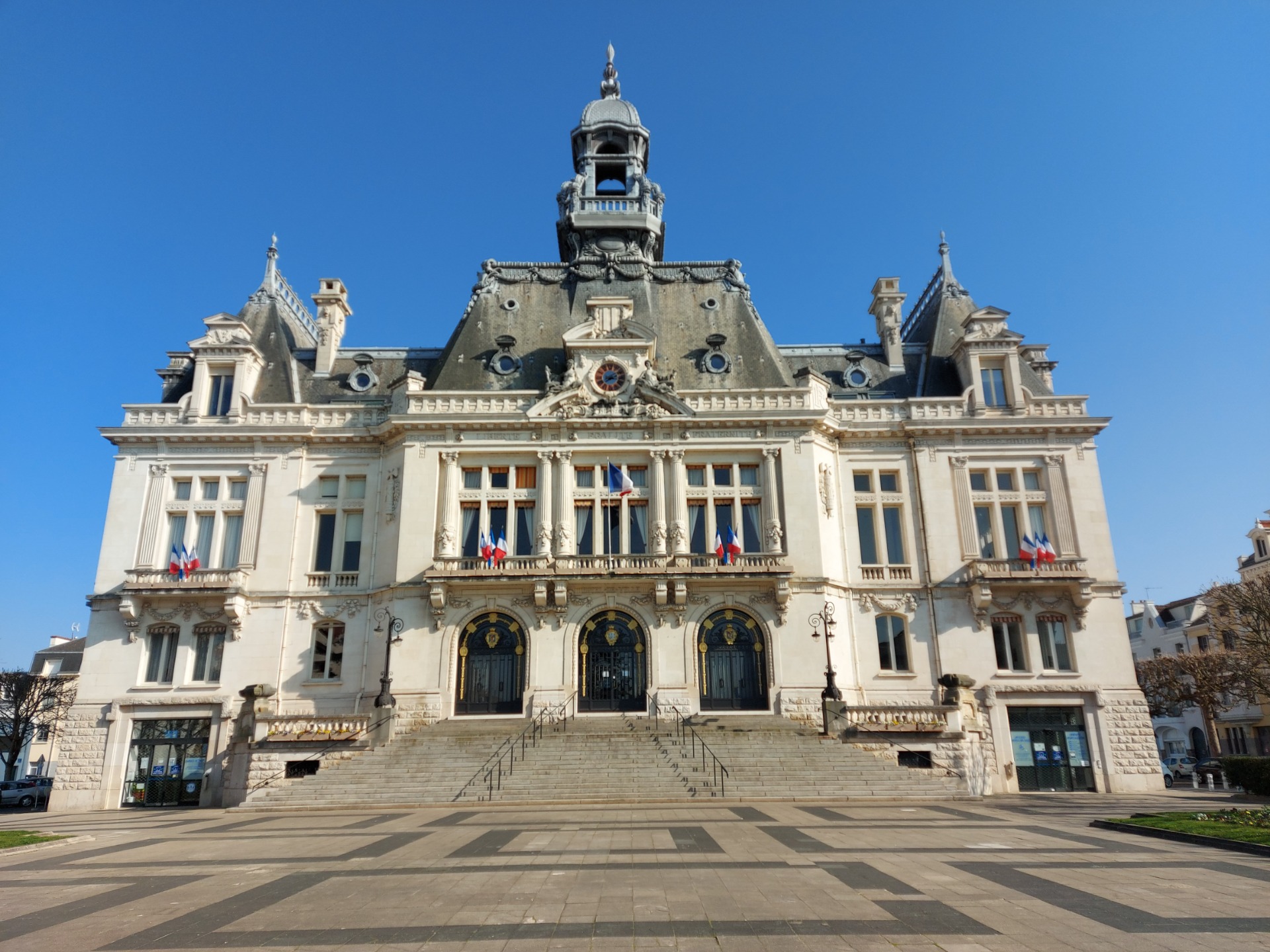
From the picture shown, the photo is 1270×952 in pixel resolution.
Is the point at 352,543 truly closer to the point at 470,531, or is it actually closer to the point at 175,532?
the point at 470,531

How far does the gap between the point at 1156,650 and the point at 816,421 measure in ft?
176

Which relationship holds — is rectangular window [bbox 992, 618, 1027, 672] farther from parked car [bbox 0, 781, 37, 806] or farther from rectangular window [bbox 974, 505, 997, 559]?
parked car [bbox 0, 781, 37, 806]

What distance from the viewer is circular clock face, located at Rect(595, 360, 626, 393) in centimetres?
3541

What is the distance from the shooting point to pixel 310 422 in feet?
119

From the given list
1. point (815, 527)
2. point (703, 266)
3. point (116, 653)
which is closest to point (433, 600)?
point (116, 653)

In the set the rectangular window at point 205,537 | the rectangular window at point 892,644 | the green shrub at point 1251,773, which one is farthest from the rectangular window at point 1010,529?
the rectangular window at point 205,537

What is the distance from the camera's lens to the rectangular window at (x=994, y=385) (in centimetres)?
3691

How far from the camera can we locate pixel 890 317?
4097 cm

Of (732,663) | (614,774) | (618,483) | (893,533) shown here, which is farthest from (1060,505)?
(614,774)

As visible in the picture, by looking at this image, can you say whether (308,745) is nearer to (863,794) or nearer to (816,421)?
(863,794)

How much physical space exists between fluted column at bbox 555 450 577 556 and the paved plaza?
14.4 metres

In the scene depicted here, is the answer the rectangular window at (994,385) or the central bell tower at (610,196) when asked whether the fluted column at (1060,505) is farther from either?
the central bell tower at (610,196)

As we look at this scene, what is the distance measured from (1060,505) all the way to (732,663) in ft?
52.9

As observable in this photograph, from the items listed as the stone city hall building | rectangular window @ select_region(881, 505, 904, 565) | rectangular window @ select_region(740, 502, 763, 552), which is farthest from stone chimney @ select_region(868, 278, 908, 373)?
rectangular window @ select_region(740, 502, 763, 552)
